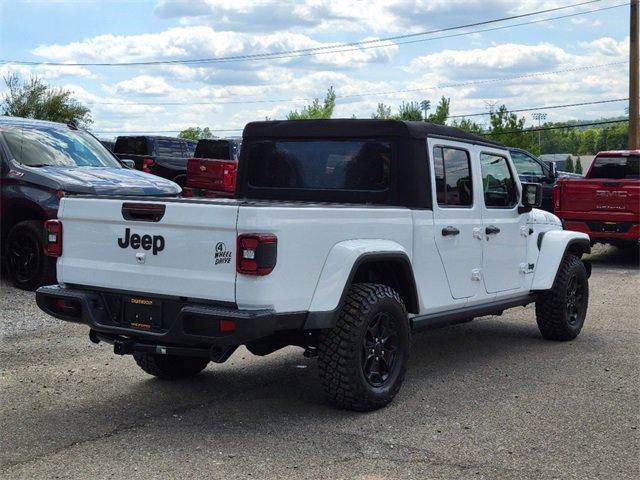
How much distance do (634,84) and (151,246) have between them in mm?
23470

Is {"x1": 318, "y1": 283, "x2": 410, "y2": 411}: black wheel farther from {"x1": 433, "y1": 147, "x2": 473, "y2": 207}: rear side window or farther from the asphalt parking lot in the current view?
{"x1": 433, "y1": 147, "x2": 473, "y2": 207}: rear side window

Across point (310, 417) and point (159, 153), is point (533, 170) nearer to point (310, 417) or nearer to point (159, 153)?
point (159, 153)

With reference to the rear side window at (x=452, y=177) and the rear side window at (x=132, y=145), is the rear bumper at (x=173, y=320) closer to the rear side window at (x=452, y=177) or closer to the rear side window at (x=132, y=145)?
the rear side window at (x=452, y=177)

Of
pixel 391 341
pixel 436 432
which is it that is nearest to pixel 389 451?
pixel 436 432

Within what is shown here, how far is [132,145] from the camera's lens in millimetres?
20984

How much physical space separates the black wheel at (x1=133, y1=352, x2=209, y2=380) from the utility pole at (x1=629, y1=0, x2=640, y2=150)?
72.9 ft

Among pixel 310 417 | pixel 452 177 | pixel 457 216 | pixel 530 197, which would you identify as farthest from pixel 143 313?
pixel 530 197

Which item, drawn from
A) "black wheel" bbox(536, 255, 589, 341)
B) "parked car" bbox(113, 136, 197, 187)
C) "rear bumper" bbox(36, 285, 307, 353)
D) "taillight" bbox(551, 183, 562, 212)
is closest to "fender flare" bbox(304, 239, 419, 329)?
"rear bumper" bbox(36, 285, 307, 353)

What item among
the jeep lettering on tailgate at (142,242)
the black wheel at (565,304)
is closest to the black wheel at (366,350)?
the jeep lettering on tailgate at (142,242)

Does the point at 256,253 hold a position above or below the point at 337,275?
above

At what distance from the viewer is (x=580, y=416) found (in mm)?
5762

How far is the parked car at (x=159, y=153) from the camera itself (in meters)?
19.8

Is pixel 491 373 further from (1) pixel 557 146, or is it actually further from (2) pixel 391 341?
(1) pixel 557 146

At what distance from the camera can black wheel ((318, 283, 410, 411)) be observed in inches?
215
